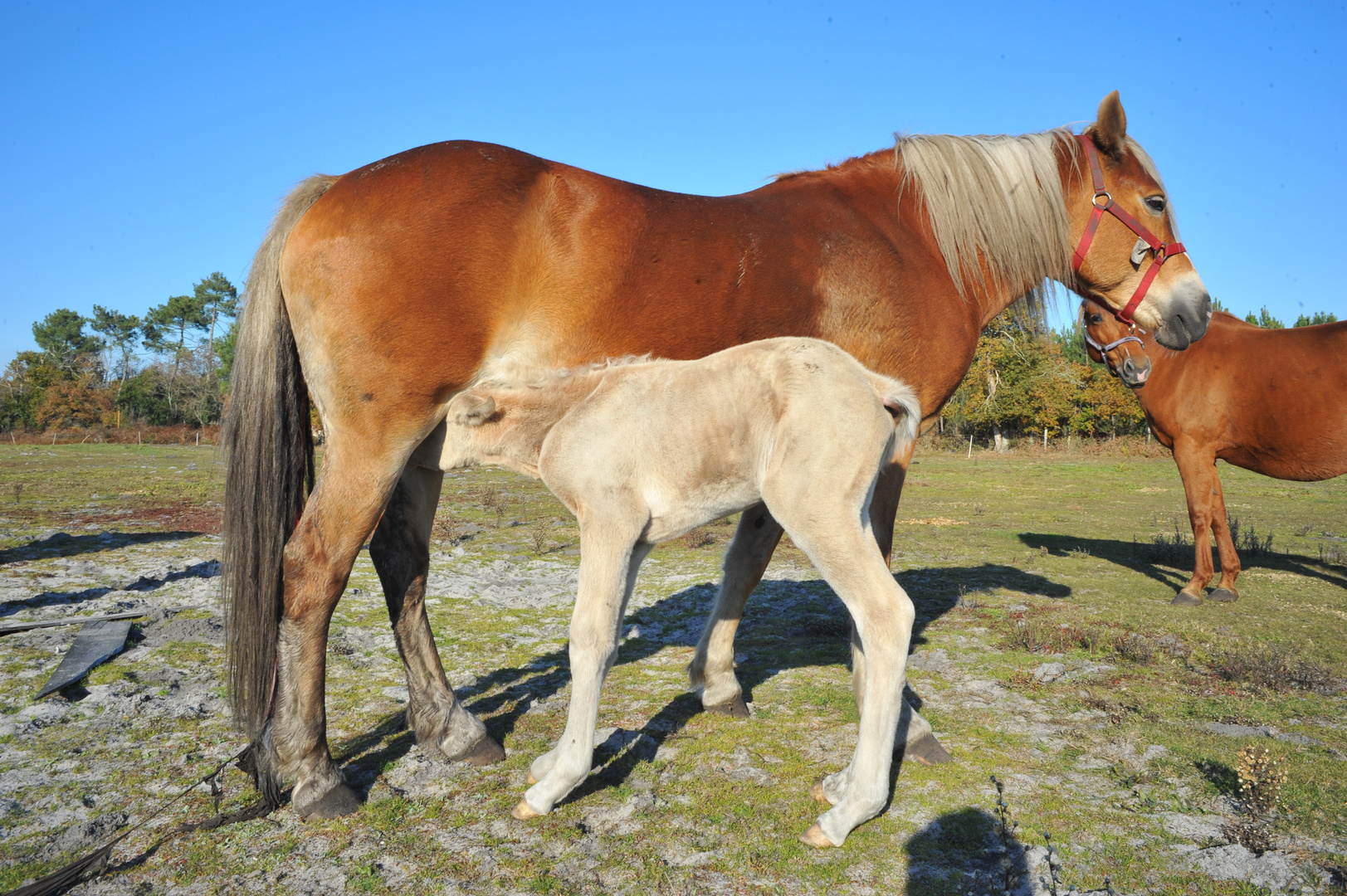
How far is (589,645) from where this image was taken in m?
3.21

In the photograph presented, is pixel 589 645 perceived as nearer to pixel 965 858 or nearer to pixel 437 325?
pixel 437 325

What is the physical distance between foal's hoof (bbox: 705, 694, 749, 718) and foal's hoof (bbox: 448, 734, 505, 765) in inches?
48.9

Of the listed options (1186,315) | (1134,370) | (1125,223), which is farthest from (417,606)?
(1134,370)

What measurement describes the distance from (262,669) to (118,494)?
13.6 meters

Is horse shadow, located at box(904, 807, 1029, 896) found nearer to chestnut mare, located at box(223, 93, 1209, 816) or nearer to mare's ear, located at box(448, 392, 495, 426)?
chestnut mare, located at box(223, 93, 1209, 816)

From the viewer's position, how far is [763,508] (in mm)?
4527

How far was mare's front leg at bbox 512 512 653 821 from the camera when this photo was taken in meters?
3.20

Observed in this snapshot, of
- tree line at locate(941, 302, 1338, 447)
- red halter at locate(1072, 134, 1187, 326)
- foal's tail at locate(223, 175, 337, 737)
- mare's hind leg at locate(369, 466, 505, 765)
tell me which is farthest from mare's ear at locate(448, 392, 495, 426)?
tree line at locate(941, 302, 1338, 447)

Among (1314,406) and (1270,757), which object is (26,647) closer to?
(1270,757)

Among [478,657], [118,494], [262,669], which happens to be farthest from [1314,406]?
[118,494]

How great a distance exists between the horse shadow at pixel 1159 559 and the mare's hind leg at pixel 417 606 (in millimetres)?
Result: 7599

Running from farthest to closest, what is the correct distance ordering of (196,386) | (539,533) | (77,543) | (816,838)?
(196,386), (539,533), (77,543), (816,838)

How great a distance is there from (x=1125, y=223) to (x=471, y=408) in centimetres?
424

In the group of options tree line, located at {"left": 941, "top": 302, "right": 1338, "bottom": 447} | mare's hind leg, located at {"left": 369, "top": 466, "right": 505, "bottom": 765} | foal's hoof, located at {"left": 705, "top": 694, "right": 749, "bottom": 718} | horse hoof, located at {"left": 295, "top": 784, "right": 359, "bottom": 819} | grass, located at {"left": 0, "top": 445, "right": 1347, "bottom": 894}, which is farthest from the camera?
tree line, located at {"left": 941, "top": 302, "right": 1338, "bottom": 447}
